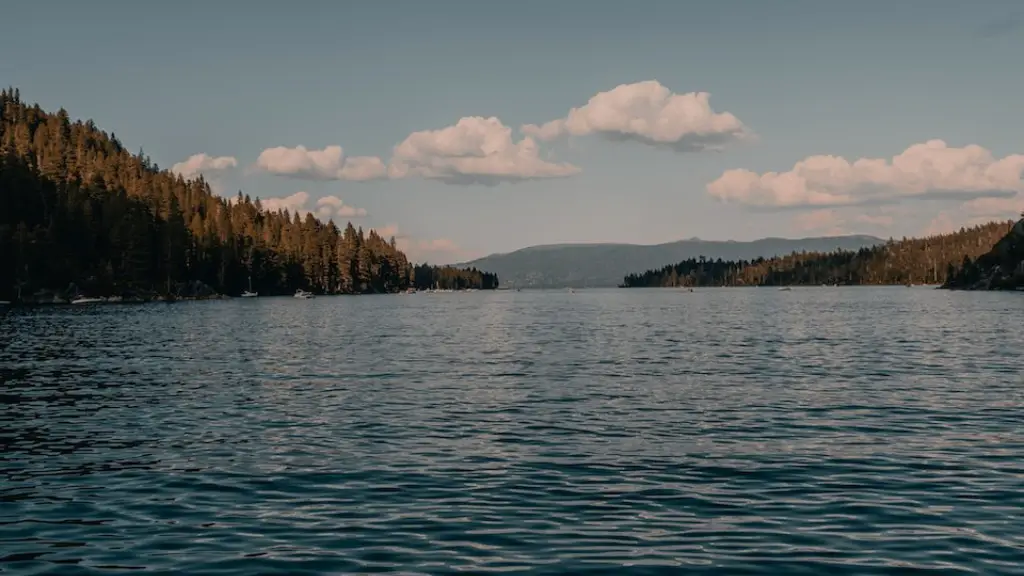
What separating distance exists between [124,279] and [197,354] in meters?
145

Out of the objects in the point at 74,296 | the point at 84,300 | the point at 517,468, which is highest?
the point at 74,296

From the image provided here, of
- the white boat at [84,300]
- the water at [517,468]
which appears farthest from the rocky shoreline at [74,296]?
the water at [517,468]

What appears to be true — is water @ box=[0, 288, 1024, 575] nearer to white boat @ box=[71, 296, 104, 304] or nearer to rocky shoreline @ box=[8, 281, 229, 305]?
rocky shoreline @ box=[8, 281, 229, 305]

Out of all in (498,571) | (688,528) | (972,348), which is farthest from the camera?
(972,348)

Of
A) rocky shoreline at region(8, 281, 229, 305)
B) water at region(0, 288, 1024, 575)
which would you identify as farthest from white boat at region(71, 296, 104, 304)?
water at region(0, 288, 1024, 575)

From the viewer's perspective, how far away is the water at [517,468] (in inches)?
615

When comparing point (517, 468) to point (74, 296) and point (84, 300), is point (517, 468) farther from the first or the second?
point (84, 300)

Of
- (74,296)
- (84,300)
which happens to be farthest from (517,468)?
(84,300)

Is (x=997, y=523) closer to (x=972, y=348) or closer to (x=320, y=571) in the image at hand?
(x=320, y=571)

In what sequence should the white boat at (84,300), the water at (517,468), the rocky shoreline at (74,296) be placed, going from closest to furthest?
the water at (517,468) → the rocky shoreline at (74,296) → the white boat at (84,300)

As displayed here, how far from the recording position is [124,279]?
190625mm

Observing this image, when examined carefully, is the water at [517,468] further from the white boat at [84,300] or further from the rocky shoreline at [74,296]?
the white boat at [84,300]

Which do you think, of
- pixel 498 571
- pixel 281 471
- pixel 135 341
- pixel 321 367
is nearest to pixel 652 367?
pixel 321 367

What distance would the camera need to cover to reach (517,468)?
22641 millimetres
